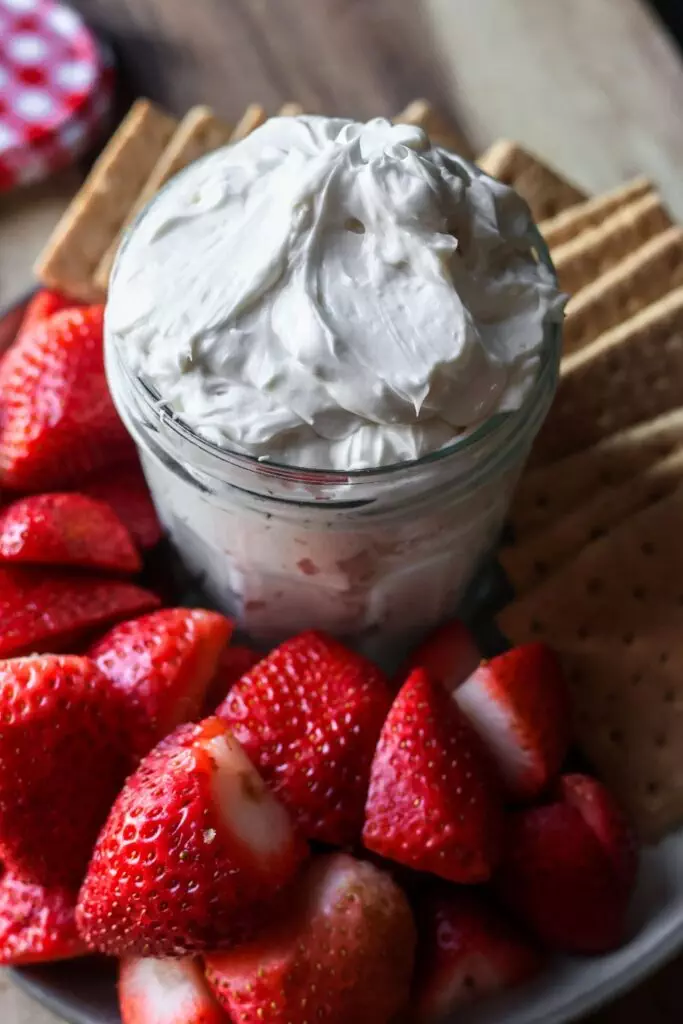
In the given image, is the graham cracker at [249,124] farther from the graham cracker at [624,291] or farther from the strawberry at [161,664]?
the strawberry at [161,664]

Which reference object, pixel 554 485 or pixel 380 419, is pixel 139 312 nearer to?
pixel 380 419

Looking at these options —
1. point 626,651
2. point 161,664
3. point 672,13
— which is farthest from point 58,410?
point 672,13

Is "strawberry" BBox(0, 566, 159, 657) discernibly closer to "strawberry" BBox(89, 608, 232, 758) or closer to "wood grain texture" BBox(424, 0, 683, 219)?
"strawberry" BBox(89, 608, 232, 758)

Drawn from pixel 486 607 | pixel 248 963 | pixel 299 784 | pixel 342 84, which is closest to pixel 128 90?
pixel 342 84

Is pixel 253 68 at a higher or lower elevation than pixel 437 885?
higher

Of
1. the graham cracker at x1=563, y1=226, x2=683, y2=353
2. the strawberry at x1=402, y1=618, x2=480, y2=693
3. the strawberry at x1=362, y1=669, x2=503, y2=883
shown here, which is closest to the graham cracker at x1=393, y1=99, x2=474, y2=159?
the graham cracker at x1=563, y1=226, x2=683, y2=353

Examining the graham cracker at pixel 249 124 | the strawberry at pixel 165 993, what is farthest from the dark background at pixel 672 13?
the strawberry at pixel 165 993
